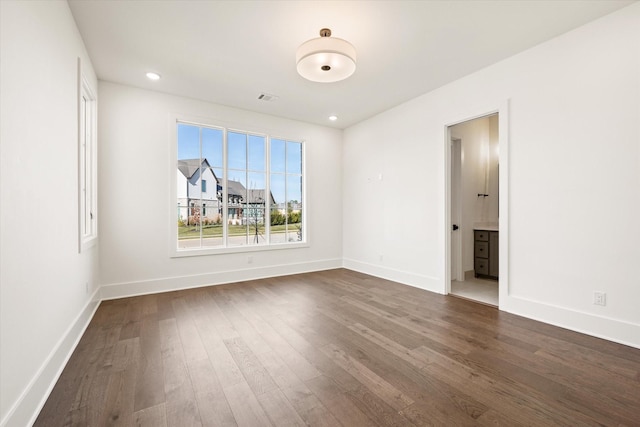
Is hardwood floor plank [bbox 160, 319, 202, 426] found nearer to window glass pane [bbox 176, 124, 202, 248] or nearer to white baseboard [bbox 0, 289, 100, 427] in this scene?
white baseboard [bbox 0, 289, 100, 427]

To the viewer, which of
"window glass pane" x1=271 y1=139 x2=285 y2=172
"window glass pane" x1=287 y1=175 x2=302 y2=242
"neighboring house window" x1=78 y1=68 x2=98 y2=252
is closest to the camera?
"neighboring house window" x1=78 y1=68 x2=98 y2=252

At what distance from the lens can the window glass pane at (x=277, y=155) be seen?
5.25m

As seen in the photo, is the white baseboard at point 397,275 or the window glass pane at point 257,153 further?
the window glass pane at point 257,153

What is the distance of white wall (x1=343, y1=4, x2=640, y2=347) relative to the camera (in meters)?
2.46

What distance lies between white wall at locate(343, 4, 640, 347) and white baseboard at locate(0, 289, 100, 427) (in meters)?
4.06

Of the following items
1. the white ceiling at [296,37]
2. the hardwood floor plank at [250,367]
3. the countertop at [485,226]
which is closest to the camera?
the hardwood floor plank at [250,367]

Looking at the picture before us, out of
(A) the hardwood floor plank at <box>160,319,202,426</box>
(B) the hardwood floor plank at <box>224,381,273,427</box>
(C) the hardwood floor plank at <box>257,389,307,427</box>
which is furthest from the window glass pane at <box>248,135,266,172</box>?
(C) the hardwood floor plank at <box>257,389,307,427</box>

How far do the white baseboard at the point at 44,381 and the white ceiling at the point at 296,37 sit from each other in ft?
9.05

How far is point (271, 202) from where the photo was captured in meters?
5.23

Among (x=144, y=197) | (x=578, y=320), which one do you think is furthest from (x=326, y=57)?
(x=578, y=320)

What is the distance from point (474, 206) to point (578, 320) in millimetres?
2702

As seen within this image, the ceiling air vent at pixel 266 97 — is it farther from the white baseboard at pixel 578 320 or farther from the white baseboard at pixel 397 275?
→ the white baseboard at pixel 578 320

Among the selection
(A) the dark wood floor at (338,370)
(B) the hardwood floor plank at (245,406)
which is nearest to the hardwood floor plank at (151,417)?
(A) the dark wood floor at (338,370)

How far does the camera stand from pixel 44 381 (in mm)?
1782
